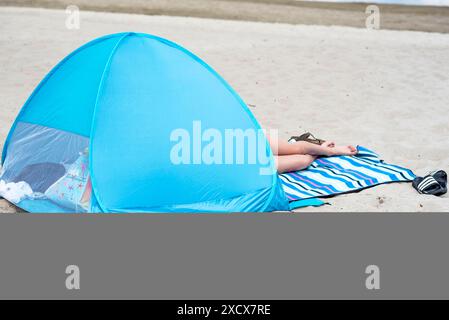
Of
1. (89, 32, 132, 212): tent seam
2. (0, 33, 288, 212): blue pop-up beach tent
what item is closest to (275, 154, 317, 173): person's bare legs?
(0, 33, 288, 212): blue pop-up beach tent

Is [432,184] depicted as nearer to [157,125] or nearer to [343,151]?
[343,151]

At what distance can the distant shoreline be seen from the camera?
14.0 metres

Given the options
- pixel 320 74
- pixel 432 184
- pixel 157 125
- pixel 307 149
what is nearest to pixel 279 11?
pixel 320 74

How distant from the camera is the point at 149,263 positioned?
346 cm

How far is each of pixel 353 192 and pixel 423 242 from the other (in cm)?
126

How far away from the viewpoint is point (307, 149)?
550cm

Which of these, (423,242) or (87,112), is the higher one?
(87,112)

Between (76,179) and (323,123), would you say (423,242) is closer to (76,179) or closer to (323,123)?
(76,179)

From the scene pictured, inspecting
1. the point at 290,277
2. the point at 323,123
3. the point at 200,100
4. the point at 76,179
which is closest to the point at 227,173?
the point at 200,100

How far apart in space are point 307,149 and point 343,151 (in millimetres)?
444

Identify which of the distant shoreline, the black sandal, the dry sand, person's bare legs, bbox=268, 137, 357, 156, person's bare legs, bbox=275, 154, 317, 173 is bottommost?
the black sandal

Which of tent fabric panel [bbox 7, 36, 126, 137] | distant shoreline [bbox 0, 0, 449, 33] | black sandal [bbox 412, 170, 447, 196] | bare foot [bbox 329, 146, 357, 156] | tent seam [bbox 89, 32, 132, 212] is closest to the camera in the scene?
tent seam [bbox 89, 32, 132, 212]

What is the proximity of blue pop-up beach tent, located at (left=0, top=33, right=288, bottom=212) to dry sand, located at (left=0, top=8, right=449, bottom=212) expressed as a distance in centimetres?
43

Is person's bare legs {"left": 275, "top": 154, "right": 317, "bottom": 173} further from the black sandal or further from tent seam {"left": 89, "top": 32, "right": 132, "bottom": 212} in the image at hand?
tent seam {"left": 89, "top": 32, "right": 132, "bottom": 212}
